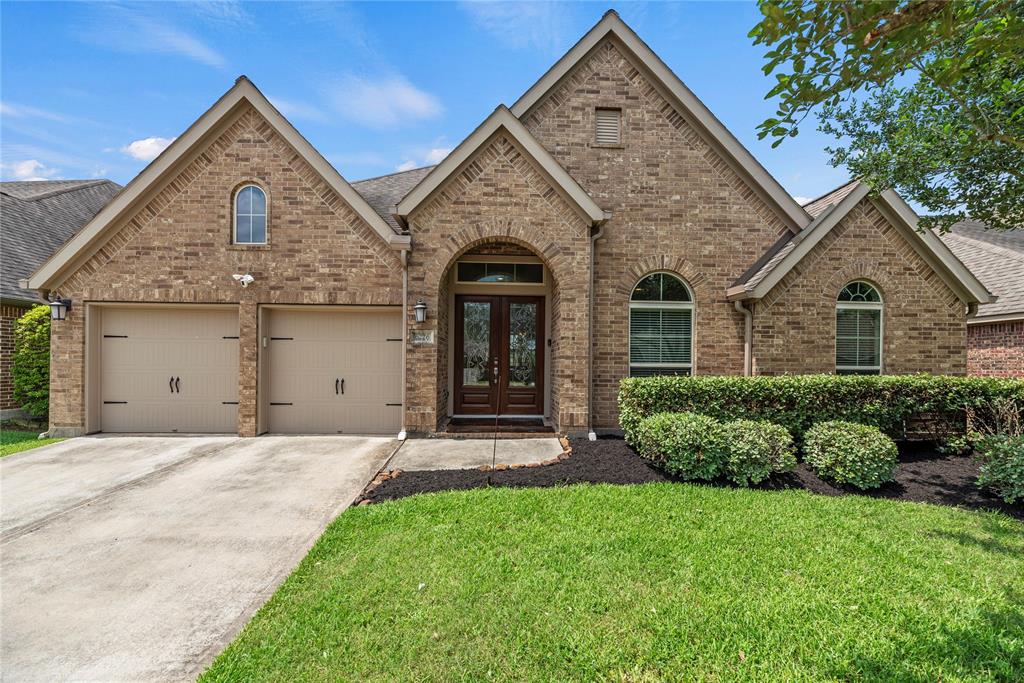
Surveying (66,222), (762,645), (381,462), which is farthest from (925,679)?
(66,222)

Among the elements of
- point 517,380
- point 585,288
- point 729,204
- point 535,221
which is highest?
point 729,204

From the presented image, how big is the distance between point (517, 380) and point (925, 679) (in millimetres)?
8267

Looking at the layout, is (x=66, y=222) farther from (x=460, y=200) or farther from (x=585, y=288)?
(x=585, y=288)

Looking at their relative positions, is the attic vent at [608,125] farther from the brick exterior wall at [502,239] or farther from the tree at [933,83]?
the tree at [933,83]

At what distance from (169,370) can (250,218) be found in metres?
3.41

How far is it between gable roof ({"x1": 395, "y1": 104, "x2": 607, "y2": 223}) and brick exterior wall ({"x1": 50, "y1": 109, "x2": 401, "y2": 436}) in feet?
4.15

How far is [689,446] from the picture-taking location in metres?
6.10

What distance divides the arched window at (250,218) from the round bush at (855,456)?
1003 centimetres

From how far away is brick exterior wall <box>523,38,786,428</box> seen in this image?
371 inches

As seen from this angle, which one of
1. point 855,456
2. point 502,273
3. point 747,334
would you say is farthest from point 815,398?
point 502,273

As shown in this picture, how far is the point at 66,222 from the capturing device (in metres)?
15.2

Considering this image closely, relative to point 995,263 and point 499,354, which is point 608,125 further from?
point 995,263

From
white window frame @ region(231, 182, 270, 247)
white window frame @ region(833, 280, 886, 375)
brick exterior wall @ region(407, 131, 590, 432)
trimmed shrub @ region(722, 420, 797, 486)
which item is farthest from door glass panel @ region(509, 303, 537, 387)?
white window frame @ region(833, 280, 886, 375)

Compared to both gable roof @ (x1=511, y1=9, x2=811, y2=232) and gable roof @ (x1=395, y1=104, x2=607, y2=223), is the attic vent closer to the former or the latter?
gable roof @ (x1=511, y1=9, x2=811, y2=232)
